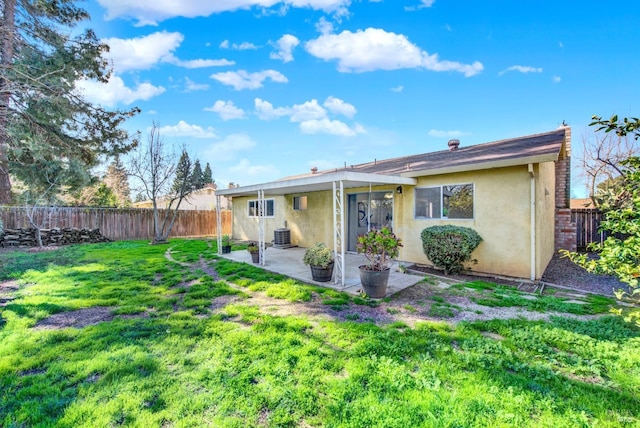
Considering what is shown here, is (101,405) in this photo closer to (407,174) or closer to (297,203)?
(407,174)

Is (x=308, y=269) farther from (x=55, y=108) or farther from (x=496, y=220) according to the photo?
(x=55, y=108)

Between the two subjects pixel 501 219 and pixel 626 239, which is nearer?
pixel 626 239

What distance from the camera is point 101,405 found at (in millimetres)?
2293

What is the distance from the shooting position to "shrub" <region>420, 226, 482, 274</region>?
648 centimetres

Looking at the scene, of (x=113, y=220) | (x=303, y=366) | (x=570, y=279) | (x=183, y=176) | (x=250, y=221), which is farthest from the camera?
(x=183, y=176)

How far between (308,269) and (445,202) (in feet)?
13.0

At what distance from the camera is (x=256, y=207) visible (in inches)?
552

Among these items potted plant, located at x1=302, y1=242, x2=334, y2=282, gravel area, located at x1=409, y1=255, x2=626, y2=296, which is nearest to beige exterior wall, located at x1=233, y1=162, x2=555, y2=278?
gravel area, located at x1=409, y1=255, x2=626, y2=296

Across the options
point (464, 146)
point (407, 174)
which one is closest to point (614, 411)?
point (407, 174)

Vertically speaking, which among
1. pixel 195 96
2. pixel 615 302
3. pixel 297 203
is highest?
pixel 195 96

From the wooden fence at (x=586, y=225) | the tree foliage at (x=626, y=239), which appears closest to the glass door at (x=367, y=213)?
the tree foliage at (x=626, y=239)

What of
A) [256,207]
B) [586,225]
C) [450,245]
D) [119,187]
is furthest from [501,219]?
[119,187]

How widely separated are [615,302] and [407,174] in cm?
462

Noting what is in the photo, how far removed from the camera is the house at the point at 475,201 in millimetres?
6148
